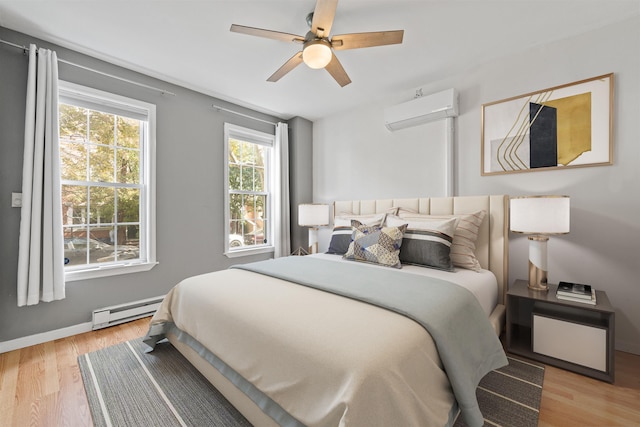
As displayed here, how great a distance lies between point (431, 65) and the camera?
108 inches

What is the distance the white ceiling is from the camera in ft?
6.46

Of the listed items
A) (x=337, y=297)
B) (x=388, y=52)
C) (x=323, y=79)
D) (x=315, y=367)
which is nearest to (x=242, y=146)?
(x=323, y=79)

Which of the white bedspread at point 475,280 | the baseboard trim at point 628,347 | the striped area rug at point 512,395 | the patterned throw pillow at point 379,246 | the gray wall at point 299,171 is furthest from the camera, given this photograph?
the gray wall at point 299,171

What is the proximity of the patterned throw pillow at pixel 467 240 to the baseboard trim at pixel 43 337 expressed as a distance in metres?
3.41

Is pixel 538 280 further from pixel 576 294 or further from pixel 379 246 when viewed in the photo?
pixel 379 246

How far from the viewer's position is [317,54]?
193 cm

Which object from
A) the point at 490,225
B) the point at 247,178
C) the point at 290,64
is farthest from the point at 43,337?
the point at 490,225

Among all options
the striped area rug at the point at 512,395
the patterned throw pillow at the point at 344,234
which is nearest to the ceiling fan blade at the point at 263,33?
the patterned throw pillow at the point at 344,234

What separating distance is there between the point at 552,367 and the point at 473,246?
0.96 metres

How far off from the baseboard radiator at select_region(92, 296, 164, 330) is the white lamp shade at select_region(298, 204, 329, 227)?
190 cm

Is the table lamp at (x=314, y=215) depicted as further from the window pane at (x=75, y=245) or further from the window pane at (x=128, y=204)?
the window pane at (x=75, y=245)

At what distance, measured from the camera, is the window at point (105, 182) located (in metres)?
2.52

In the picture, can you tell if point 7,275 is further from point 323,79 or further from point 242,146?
point 323,79

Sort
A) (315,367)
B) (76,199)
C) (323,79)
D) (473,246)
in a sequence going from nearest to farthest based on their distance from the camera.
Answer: (315,367)
(473,246)
(76,199)
(323,79)
